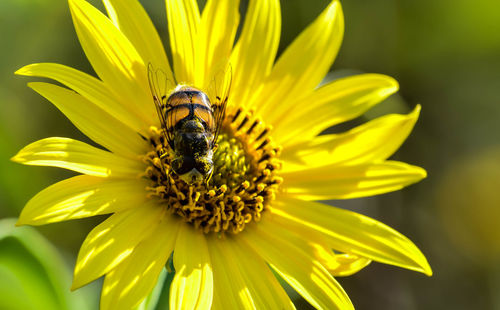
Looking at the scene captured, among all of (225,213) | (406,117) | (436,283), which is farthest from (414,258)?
(436,283)

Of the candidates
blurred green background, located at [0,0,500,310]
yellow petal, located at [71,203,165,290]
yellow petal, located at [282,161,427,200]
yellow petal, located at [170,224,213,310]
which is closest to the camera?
yellow petal, located at [71,203,165,290]

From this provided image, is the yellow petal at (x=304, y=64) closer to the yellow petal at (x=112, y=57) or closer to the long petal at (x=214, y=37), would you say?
the long petal at (x=214, y=37)

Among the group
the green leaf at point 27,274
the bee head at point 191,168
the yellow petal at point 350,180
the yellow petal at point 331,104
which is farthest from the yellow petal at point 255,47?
the green leaf at point 27,274

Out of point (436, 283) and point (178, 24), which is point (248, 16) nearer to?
point (178, 24)

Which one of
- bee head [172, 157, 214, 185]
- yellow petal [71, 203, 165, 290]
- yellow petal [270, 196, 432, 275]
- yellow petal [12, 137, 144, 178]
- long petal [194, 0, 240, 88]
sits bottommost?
yellow petal [270, 196, 432, 275]

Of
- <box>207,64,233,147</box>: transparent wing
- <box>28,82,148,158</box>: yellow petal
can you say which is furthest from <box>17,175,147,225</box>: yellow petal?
<box>207,64,233,147</box>: transparent wing

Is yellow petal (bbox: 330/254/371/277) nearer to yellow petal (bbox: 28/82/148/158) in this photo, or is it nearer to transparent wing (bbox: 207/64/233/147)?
transparent wing (bbox: 207/64/233/147)
